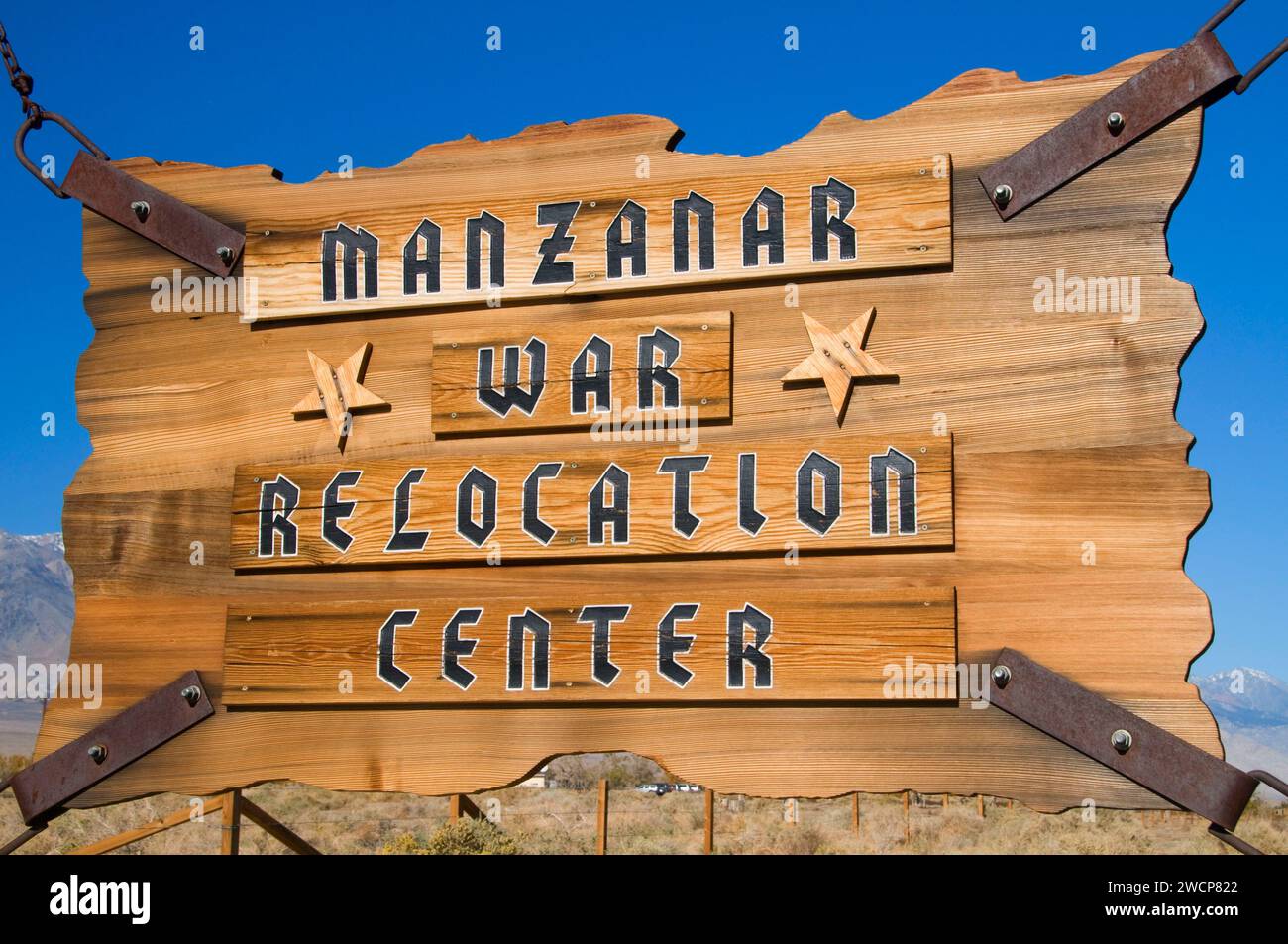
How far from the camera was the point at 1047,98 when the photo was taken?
14.2 feet

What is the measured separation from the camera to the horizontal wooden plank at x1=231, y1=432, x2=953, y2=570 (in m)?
4.23

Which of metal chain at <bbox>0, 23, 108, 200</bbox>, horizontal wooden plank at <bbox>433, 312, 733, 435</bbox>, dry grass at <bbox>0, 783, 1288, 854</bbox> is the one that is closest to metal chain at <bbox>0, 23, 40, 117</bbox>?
metal chain at <bbox>0, 23, 108, 200</bbox>

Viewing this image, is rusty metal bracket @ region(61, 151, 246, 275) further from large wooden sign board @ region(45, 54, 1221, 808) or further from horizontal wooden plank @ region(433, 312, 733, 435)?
horizontal wooden plank @ region(433, 312, 733, 435)

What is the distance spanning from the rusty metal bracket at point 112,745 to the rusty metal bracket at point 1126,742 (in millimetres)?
2825

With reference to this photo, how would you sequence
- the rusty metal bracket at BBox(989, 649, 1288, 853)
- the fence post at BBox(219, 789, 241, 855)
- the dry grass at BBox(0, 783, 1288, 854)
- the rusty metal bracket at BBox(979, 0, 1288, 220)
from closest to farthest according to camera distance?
the rusty metal bracket at BBox(989, 649, 1288, 853) → the rusty metal bracket at BBox(979, 0, 1288, 220) → the fence post at BBox(219, 789, 241, 855) → the dry grass at BBox(0, 783, 1288, 854)

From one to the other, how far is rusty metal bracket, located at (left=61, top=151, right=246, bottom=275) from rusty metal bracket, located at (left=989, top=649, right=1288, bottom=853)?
3.28 meters

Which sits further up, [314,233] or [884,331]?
[314,233]

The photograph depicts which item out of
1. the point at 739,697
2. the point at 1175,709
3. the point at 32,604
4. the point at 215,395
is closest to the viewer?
the point at 1175,709

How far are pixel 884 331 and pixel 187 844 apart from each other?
457 inches

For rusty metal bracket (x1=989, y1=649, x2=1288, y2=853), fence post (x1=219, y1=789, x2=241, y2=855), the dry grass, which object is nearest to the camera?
rusty metal bracket (x1=989, y1=649, x2=1288, y2=853)

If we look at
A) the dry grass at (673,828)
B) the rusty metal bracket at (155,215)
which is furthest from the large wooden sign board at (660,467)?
A: the dry grass at (673,828)

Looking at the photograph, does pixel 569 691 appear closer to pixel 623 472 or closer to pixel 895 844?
pixel 623 472

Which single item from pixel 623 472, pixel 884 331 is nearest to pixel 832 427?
pixel 884 331

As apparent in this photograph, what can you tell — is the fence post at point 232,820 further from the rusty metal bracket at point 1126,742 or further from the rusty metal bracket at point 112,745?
the rusty metal bracket at point 1126,742
